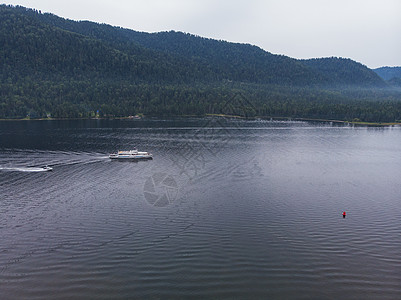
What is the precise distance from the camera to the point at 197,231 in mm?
36750

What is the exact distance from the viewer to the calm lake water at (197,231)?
83.9ft

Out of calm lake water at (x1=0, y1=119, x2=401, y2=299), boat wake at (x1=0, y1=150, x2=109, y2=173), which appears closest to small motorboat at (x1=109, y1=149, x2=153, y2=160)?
boat wake at (x1=0, y1=150, x2=109, y2=173)

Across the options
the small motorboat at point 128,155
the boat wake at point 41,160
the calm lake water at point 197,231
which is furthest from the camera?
the small motorboat at point 128,155

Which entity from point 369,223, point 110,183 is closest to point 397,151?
point 369,223

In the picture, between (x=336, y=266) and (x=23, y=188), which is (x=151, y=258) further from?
(x=23, y=188)

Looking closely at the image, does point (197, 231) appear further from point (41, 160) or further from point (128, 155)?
point (41, 160)

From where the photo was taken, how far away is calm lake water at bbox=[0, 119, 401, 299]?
2556cm

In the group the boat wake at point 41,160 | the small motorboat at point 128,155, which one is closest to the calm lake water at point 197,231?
the boat wake at point 41,160

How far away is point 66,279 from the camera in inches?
1030

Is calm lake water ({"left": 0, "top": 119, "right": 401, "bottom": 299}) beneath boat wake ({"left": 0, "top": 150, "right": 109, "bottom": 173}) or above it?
beneath

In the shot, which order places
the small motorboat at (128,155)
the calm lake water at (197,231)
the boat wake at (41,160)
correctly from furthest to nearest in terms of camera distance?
the small motorboat at (128,155) → the boat wake at (41,160) → the calm lake water at (197,231)

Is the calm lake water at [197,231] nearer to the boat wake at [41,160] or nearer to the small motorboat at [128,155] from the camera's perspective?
the boat wake at [41,160]

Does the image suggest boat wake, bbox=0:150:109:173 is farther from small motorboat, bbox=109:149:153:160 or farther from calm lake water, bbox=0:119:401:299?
small motorboat, bbox=109:149:153:160

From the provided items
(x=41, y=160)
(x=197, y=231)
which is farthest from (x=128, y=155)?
(x=197, y=231)
